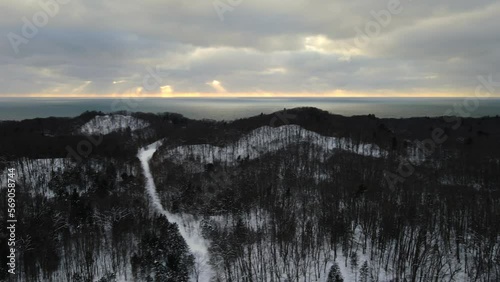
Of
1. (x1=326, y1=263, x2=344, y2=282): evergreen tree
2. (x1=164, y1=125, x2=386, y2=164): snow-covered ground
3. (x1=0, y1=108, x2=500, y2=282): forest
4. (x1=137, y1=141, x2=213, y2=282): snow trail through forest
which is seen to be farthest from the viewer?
(x1=164, y1=125, x2=386, y2=164): snow-covered ground

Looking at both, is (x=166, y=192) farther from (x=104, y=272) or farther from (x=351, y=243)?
(x=351, y=243)

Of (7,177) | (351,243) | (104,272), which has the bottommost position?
(104,272)

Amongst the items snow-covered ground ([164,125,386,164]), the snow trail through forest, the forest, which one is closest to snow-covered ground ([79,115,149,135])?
the forest

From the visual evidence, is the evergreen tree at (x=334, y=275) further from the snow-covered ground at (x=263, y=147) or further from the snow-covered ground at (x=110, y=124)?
the snow-covered ground at (x=110, y=124)

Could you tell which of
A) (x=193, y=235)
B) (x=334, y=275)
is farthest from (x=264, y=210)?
(x=334, y=275)

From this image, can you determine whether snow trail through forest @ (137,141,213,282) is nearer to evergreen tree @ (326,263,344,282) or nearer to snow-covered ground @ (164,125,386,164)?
evergreen tree @ (326,263,344,282)

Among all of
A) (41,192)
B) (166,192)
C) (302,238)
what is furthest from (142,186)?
(302,238)

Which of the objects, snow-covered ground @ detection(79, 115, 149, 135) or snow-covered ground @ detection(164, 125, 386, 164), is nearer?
snow-covered ground @ detection(164, 125, 386, 164)
